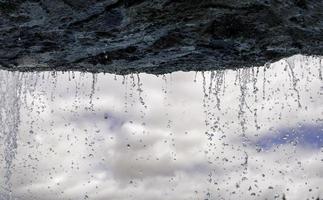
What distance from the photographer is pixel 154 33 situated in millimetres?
9312

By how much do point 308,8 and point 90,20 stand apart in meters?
3.66

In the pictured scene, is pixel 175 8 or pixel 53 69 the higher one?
pixel 175 8

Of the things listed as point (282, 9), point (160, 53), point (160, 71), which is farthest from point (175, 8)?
point (160, 71)

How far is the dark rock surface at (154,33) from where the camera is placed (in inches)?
316

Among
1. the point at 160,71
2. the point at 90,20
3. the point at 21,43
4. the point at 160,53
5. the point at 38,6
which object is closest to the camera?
the point at 38,6

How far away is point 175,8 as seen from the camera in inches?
321

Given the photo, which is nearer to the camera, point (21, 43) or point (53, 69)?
point (21, 43)

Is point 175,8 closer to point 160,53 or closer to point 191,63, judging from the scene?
point 160,53

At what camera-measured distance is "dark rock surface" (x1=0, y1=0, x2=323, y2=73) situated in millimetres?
8039

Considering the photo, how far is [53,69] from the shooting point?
12.3 metres

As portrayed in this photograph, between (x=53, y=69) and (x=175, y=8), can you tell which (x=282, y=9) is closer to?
(x=175, y=8)

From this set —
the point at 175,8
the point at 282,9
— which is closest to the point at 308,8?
the point at 282,9

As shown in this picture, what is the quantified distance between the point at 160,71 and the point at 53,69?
2.68 m

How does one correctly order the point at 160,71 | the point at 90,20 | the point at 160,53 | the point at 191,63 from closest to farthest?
the point at 90,20
the point at 160,53
the point at 191,63
the point at 160,71
